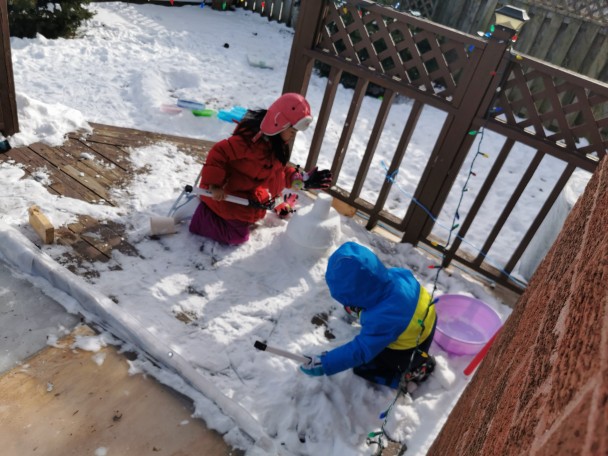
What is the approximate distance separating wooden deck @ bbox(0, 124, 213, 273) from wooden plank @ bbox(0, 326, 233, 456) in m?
0.75

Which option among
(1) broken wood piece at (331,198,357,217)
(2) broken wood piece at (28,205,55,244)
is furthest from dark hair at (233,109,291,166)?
(2) broken wood piece at (28,205,55,244)

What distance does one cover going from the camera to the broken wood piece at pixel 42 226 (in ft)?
9.53

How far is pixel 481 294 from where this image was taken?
12.1ft

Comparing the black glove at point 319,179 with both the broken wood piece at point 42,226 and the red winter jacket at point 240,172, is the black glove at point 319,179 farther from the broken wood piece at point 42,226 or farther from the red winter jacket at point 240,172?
the broken wood piece at point 42,226

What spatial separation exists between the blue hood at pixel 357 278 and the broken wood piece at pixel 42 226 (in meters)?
1.77

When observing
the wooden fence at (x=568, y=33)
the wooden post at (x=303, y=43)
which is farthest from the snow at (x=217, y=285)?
the wooden fence at (x=568, y=33)

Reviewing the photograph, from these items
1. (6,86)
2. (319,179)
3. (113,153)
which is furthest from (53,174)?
(319,179)

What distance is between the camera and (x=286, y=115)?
306 cm

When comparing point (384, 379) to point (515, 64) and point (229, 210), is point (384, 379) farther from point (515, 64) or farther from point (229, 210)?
point (515, 64)

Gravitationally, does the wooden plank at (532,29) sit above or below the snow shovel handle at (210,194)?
above

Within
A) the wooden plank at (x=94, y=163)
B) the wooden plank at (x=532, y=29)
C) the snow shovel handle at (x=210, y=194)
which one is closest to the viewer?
the snow shovel handle at (x=210, y=194)

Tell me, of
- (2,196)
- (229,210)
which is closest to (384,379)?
(229,210)

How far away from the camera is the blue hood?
2412mm

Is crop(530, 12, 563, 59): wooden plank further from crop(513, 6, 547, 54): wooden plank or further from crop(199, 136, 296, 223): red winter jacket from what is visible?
crop(199, 136, 296, 223): red winter jacket
